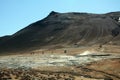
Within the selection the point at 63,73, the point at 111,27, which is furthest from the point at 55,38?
the point at 63,73

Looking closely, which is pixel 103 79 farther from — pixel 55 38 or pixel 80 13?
pixel 80 13

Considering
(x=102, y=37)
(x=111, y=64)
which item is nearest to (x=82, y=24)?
(x=102, y=37)

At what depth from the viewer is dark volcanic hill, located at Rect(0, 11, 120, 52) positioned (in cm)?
10450

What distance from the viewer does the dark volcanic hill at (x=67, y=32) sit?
104500mm

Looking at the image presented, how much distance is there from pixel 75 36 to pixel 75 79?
75.5 m

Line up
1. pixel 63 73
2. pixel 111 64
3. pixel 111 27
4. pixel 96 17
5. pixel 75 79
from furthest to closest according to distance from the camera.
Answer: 1. pixel 96 17
2. pixel 111 27
3. pixel 111 64
4. pixel 63 73
5. pixel 75 79

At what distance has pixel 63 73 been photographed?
39031 millimetres

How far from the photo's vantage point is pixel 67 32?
116 metres

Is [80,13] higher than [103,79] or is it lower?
higher

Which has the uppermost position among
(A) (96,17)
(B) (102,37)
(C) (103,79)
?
(A) (96,17)

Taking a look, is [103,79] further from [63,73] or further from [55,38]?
[55,38]

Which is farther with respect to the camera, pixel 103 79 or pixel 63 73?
pixel 63 73

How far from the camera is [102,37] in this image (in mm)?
106938

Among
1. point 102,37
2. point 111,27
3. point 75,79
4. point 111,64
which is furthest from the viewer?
point 111,27
